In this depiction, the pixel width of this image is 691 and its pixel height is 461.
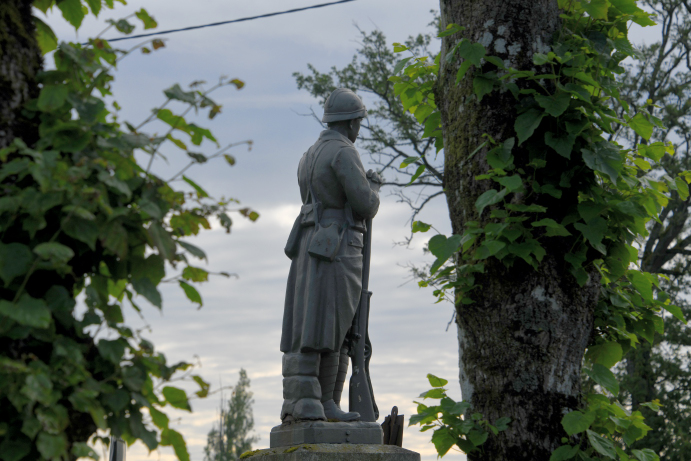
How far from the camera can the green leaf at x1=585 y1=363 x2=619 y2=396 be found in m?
3.85

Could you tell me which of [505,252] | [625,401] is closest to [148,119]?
[505,252]

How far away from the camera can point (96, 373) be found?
6.25 feet

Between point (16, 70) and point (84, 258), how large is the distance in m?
0.56

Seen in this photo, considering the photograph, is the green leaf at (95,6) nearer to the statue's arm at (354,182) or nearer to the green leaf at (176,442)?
the green leaf at (176,442)

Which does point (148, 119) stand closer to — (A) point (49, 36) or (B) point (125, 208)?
(B) point (125, 208)

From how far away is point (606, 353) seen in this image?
4.18 m

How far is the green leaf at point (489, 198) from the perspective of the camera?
3.67 meters

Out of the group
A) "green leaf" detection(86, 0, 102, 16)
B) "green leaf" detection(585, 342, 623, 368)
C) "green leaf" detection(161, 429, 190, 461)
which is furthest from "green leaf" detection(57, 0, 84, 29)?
"green leaf" detection(585, 342, 623, 368)

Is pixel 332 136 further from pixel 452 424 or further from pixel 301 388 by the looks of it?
pixel 452 424

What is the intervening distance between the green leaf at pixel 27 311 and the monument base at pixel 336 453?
3.30 metres

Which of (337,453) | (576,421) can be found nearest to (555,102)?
(576,421)

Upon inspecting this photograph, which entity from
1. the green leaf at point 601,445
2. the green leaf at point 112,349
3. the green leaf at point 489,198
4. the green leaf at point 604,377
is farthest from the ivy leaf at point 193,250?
the green leaf at point 604,377

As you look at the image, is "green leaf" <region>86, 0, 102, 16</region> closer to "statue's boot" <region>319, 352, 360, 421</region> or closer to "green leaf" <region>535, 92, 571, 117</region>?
"green leaf" <region>535, 92, 571, 117</region>

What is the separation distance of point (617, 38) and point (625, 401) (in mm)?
10671
